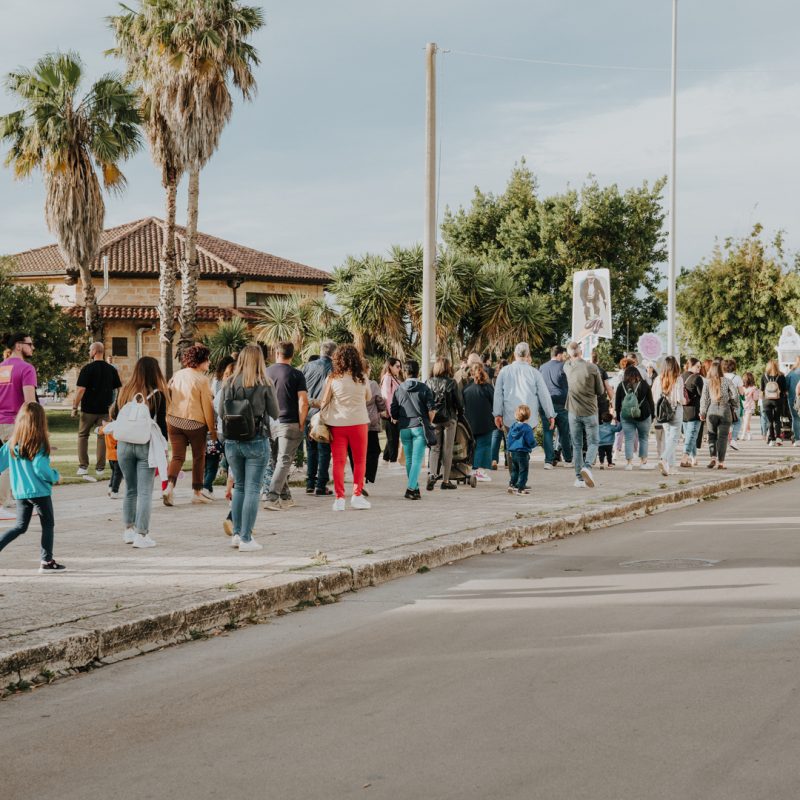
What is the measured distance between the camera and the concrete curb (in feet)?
19.9

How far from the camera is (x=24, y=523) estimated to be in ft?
27.1

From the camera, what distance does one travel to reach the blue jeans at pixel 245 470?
9.53 m

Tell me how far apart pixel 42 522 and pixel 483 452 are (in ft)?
29.6

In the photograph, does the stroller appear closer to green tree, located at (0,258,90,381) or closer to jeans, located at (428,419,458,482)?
jeans, located at (428,419,458,482)

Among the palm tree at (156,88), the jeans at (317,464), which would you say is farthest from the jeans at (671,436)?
the palm tree at (156,88)

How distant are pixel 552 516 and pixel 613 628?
5.12 meters

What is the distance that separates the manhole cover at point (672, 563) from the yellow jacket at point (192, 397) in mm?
5185

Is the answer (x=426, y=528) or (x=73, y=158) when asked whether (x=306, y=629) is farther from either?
(x=73, y=158)

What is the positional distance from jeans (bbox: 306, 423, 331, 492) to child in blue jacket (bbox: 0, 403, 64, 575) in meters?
5.59

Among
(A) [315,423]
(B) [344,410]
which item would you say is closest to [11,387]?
(A) [315,423]

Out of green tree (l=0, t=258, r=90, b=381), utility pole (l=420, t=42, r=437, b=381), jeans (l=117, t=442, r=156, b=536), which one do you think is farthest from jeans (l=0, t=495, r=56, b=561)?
green tree (l=0, t=258, r=90, b=381)

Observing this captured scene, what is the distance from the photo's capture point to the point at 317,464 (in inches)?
556

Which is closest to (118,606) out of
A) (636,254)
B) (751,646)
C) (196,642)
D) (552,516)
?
(196,642)

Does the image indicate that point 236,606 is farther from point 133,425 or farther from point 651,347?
point 651,347
